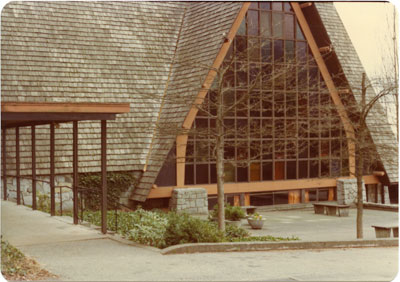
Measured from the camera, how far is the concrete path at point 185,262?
9789 mm

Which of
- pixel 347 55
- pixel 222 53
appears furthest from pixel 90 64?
pixel 347 55

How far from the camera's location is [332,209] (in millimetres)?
24047

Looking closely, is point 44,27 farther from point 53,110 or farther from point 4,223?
point 53,110

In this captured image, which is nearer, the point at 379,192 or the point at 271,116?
the point at 271,116

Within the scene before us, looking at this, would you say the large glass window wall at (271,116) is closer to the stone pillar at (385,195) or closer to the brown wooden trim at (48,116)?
the stone pillar at (385,195)

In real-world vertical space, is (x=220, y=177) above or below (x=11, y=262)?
above

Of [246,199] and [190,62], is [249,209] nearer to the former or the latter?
[246,199]

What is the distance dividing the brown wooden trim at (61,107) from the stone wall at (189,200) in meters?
9.62

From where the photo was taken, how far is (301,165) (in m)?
26.2

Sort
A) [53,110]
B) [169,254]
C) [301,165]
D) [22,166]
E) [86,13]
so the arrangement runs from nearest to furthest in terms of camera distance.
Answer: [169,254] → [53,110] → [22,166] → [86,13] → [301,165]

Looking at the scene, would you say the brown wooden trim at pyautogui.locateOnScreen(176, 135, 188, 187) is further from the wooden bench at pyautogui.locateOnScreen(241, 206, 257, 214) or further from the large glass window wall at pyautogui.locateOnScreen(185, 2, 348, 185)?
the wooden bench at pyautogui.locateOnScreen(241, 206, 257, 214)

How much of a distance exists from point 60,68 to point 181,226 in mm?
12086

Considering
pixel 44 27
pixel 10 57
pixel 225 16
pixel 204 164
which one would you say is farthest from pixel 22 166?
pixel 225 16

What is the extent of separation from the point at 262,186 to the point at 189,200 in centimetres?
367
